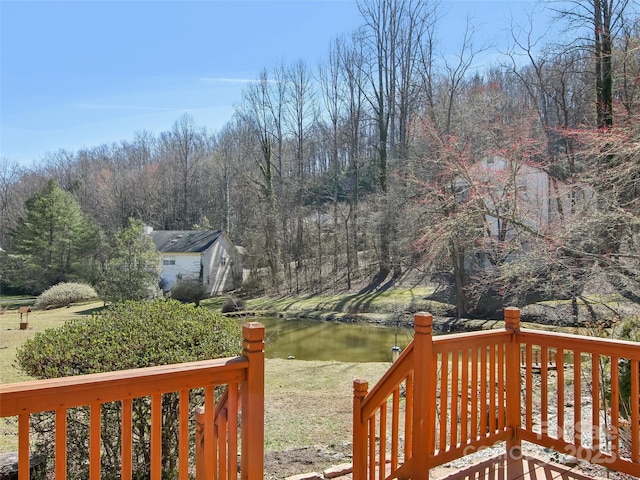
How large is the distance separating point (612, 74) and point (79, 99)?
11.5 metres

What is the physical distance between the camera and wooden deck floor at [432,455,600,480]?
285 cm

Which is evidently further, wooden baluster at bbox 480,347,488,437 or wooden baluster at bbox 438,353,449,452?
wooden baluster at bbox 480,347,488,437

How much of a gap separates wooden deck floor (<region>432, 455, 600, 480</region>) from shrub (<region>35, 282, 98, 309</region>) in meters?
24.0

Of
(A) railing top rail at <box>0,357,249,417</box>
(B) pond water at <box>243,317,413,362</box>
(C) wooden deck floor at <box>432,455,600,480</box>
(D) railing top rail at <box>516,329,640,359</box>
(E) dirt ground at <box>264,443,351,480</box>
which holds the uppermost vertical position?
(A) railing top rail at <box>0,357,249,417</box>

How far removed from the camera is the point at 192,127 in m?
38.5

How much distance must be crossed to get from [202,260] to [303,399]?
21.4 m

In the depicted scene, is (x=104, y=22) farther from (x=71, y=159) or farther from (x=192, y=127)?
(x=71, y=159)

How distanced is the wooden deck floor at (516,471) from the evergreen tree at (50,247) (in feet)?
90.3

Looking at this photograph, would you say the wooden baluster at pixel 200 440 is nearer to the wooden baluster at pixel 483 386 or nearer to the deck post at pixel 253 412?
Answer: the deck post at pixel 253 412

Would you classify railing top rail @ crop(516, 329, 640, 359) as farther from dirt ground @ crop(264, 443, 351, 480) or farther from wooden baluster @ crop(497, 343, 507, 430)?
dirt ground @ crop(264, 443, 351, 480)

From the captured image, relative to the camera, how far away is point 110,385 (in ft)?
5.48

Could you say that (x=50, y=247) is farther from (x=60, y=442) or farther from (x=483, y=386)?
(x=483, y=386)

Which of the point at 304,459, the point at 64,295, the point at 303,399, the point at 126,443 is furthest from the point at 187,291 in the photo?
the point at 126,443

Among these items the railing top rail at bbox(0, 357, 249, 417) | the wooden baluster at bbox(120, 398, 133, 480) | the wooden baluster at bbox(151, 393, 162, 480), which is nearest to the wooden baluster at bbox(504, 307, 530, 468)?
the railing top rail at bbox(0, 357, 249, 417)
